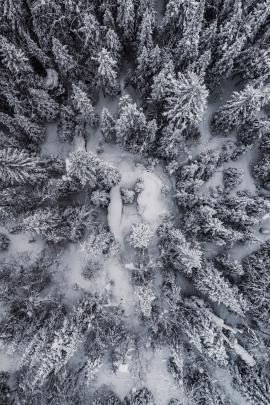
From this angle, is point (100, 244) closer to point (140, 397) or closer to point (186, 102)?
point (186, 102)

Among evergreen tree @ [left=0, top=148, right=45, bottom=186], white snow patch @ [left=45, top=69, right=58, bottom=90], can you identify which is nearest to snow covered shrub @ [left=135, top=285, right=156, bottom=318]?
evergreen tree @ [left=0, top=148, right=45, bottom=186]

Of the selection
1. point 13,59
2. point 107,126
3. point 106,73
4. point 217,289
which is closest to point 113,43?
point 106,73

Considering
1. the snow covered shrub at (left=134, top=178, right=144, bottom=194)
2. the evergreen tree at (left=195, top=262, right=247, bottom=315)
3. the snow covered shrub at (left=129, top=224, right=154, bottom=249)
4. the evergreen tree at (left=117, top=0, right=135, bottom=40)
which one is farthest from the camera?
the snow covered shrub at (left=134, top=178, right=144, bottom=194)

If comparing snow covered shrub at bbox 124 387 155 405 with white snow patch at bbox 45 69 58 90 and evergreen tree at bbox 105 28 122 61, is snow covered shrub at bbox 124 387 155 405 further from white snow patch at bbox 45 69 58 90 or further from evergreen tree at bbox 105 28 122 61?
evergreen tree at bbox 105 28 122 61

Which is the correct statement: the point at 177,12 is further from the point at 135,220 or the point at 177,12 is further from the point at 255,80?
the point at 135,220

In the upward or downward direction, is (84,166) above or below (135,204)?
above

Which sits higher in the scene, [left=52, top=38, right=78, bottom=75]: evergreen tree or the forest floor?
[left=52, top=38, right=78, bottom=75]: evergreen tree

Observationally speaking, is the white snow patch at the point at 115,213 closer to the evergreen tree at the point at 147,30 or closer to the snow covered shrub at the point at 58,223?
the snow covered shrub at the point at 58,223

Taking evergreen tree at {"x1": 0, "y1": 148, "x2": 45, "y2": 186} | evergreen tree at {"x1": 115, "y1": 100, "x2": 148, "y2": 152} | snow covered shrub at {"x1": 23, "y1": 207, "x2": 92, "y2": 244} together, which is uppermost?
evergreen tree at {"x1": 115, "y1": 100, "x2": 148, "y2": 152}

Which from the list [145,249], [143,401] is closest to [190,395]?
[143,401]
